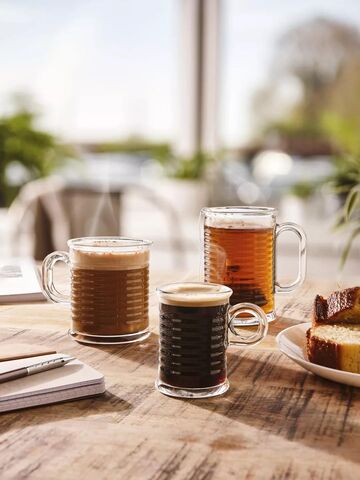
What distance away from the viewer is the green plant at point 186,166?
12.9ft

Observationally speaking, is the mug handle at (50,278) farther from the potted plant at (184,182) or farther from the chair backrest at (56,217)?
the potted plant at (184,182)

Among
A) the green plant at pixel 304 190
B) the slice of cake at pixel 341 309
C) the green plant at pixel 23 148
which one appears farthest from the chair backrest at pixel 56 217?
the slice of cake at pixel 341 309

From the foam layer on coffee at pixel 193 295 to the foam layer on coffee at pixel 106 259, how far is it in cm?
20

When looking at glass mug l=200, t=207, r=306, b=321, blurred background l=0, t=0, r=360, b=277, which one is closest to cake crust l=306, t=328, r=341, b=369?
glass mug l=200, t=207, r=306, b=321

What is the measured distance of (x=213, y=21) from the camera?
13.1ft

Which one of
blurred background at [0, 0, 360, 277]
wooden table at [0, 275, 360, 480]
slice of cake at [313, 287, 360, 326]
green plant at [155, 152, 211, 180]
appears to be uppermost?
blurred background at [0, 0, 360, 277]

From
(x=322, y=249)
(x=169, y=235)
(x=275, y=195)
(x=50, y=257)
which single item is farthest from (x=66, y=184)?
(x=50, y=257)

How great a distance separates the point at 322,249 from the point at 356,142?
984 millimetres

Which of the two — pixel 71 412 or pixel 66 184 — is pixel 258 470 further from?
pixel 66 184

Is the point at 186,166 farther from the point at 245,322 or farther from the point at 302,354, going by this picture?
the point at 302,354

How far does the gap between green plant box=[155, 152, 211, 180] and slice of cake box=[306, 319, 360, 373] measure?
2.93m

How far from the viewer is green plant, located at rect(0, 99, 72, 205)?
407 cm

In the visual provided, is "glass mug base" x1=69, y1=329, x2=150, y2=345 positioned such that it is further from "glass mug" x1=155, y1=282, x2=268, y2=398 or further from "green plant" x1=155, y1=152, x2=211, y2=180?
"green plant" x1=155, y1=152, x2=211, y2=180

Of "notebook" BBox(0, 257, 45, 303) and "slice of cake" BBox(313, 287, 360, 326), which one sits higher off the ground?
"slice of cake" BBox(313, 287, 360, 326)
